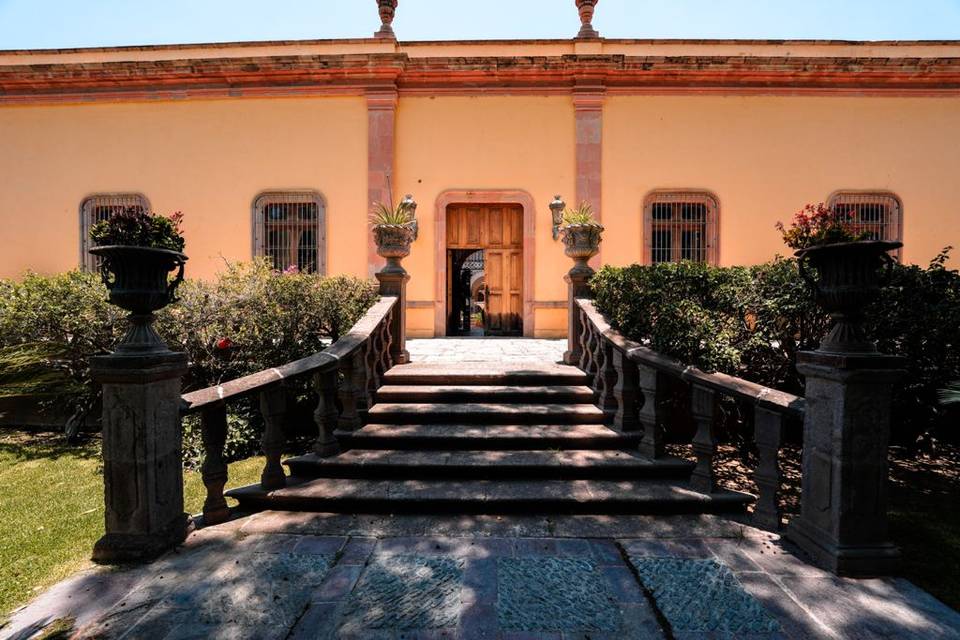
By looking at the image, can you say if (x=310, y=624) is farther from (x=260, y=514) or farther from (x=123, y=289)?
(x=123, y=289)

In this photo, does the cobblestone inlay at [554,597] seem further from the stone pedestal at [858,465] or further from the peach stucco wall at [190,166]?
the peach stucco wall at [190,166]

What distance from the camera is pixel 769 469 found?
3109 millimetres

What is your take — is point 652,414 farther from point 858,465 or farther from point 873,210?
point 873,210

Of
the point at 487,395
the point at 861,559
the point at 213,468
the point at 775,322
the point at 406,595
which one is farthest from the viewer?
the point at 487,395

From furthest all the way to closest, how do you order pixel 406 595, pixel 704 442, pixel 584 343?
pixel 584 343
pixel 704 442
pixel 406 595

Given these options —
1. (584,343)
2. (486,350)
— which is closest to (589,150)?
(486,350)

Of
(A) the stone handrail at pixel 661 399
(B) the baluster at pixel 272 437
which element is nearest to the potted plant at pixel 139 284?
(B) the baluster at pixel 272 437

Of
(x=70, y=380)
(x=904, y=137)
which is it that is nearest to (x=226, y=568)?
(x=70, y=380)

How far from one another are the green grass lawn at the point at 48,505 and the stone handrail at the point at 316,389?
0.79m

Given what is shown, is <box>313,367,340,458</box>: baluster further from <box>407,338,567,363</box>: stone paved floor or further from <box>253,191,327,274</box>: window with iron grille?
<box>253,191,327,274</box>: window with iron grille

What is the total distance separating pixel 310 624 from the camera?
2.18 m

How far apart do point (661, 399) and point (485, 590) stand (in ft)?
7.90

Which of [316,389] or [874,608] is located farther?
[316,389]

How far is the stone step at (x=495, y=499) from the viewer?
3320 mm
